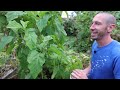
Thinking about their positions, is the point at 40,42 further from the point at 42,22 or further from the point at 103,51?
the point at 103,51

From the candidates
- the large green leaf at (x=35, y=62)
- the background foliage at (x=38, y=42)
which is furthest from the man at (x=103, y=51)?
the large green leaf at (x=35, y=62)

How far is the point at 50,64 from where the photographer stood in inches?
61.7

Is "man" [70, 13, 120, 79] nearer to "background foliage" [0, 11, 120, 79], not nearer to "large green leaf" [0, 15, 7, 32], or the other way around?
"background foliage" [0, 11, 120, 79]

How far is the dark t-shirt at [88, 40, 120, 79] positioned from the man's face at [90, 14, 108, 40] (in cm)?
9

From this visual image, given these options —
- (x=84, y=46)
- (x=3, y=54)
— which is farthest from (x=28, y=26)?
(x=84, y=46)

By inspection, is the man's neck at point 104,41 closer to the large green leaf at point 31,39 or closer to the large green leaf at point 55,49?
the large green leaf at point 55,49

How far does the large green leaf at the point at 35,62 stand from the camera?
1.34m

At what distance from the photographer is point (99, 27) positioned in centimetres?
154

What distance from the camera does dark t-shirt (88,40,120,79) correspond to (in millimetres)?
1425

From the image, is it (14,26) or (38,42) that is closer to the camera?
(14,26)

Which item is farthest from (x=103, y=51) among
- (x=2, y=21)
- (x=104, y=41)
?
(x=2, y=21)

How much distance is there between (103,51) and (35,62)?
0.46 metres

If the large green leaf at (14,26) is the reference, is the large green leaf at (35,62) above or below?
below
